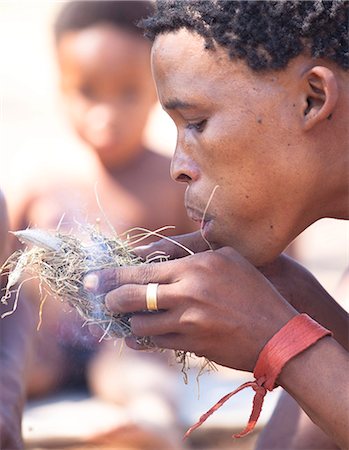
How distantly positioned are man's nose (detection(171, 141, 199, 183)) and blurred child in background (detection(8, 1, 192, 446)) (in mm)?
2046

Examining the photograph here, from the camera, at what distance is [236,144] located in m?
2.20

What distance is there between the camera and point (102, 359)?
4.24 meters

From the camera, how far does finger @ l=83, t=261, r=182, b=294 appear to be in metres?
2.07

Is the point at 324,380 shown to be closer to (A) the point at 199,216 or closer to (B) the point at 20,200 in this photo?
(A) the point at 199,216

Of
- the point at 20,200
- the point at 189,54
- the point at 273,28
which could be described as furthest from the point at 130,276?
the point at 20,200

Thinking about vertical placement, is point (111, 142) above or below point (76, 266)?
below

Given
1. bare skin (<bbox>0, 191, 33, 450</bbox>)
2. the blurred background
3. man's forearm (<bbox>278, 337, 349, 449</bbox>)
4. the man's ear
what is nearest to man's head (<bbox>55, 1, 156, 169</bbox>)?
the blurred background

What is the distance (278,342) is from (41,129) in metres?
4.72

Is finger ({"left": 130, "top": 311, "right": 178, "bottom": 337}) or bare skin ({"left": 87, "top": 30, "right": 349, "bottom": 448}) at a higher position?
bare skin ({"left": 87, "top": 30, "right": 349, "bottom": 448})

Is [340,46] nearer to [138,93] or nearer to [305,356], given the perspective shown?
[305,356]

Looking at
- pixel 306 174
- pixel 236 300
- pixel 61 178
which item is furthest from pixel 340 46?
pixel 61 178

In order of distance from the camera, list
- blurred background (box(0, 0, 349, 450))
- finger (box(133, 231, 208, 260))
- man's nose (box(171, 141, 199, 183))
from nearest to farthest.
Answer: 1. man's nose (box(171, 141, 199, 183))
2. finger (box(133, 231, 208, 260))
3. blurred background (box(0, 0, 349, 450))

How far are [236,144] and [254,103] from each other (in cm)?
10

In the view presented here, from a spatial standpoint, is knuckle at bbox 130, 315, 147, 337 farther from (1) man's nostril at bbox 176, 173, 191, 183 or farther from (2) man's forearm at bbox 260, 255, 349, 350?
(2) man's forearm at bbox 260, 255, 349, 350
